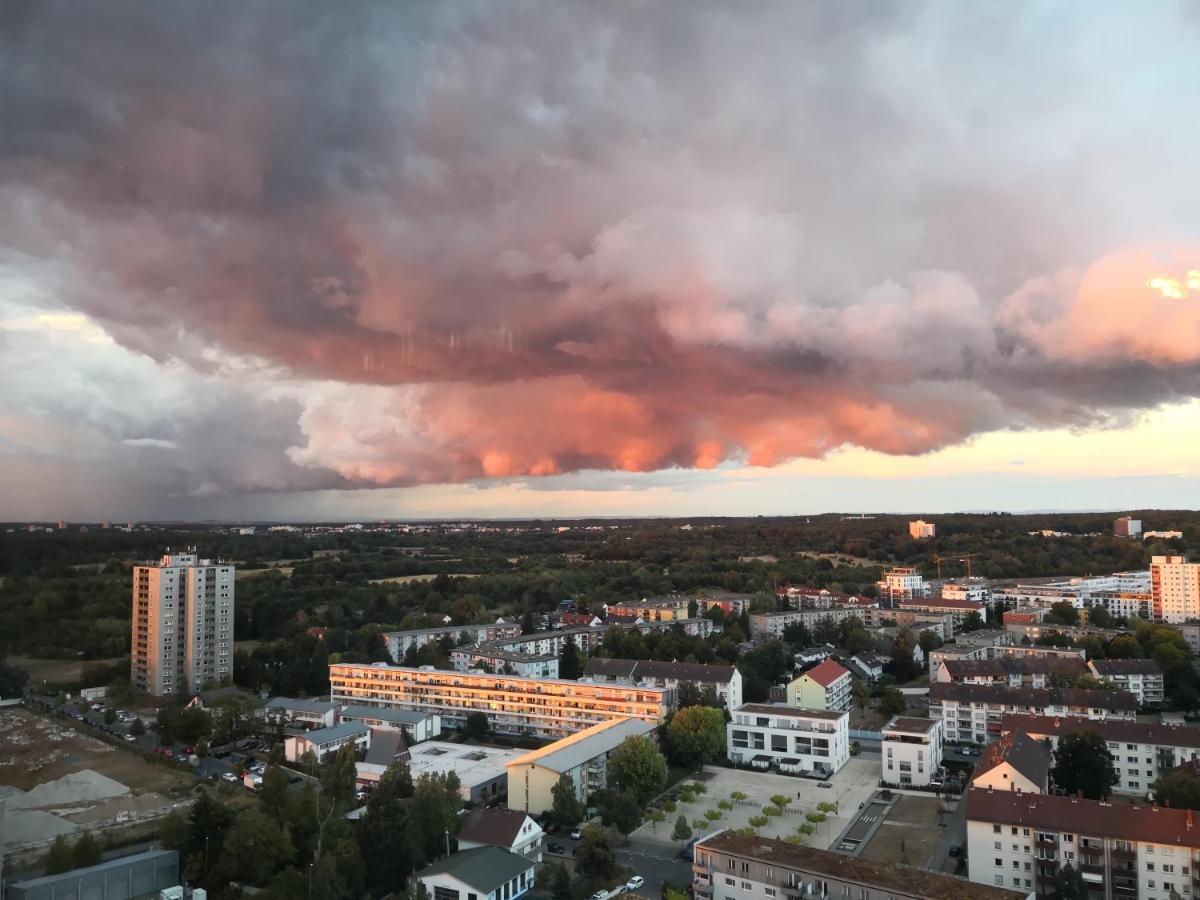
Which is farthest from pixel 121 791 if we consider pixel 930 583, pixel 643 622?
pixel 930 583

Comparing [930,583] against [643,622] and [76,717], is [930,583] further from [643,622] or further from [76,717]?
[76,717]

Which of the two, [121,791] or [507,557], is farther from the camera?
[507,557]

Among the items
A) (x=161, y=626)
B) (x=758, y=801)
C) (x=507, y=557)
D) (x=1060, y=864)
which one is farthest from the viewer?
(x=507, y=557)

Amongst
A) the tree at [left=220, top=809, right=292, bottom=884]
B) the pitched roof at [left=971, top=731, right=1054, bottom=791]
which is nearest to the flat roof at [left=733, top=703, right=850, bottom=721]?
the pitched roof at [left=971, top=731, right=1054, bottom=791]

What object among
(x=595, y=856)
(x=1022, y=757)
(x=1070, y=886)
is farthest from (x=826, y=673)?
(x=595, y=856)

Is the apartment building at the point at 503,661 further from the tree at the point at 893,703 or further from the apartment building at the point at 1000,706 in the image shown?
the apartment building at the point at 1000,706

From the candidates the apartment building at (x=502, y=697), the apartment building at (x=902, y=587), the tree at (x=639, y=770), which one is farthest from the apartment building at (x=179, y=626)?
the apartment building at (x=902, y=587)
